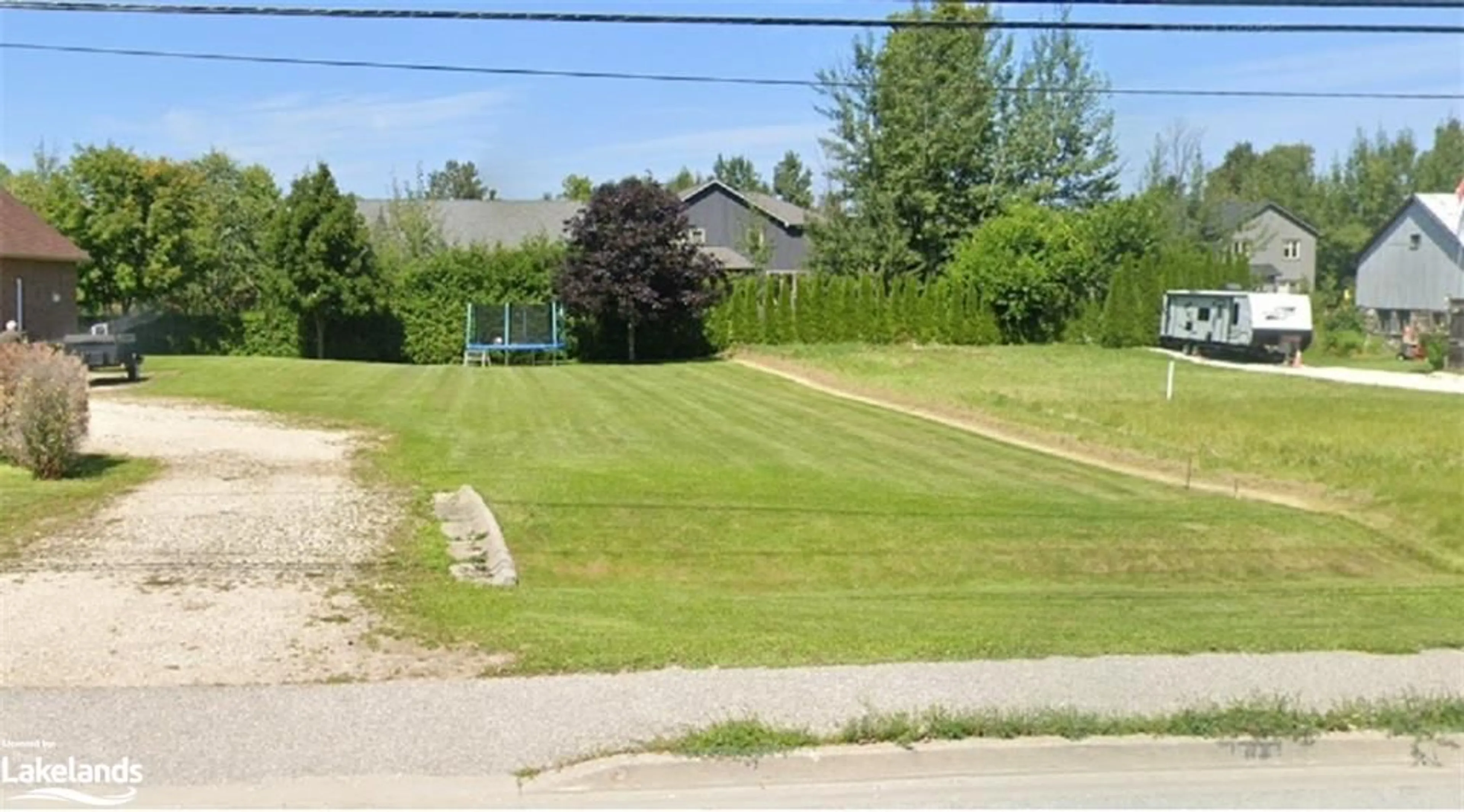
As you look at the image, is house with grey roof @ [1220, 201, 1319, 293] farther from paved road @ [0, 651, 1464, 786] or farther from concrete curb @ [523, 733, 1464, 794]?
concrete curb @ [523, 733, 1464, 794]

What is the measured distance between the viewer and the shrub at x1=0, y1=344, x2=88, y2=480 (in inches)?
498

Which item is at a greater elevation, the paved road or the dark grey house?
the dark grey house

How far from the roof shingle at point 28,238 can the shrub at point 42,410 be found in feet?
63.9

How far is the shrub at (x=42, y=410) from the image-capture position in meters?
12.6

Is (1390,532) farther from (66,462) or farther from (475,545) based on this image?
(66,462)

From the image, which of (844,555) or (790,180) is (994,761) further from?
(790,180)

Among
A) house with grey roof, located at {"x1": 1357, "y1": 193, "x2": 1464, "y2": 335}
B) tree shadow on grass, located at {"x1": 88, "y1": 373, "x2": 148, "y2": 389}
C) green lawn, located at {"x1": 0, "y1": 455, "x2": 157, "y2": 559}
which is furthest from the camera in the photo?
house with grey roof, located at {"x1": 1357, "y1": 193, "x2": 1464, "y2": 335}

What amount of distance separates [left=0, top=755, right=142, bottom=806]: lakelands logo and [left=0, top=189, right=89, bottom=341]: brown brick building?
26974 mm

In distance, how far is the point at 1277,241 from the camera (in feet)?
271

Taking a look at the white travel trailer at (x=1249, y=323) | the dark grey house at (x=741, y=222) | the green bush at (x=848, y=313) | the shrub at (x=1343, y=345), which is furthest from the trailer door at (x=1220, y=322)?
the dark grey house at (x=741, y=222)

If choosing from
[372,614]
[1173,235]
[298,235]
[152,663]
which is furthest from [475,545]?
[1173,235]

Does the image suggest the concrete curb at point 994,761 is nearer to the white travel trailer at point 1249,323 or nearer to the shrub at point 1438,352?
the white travel trailer at point 1249,323

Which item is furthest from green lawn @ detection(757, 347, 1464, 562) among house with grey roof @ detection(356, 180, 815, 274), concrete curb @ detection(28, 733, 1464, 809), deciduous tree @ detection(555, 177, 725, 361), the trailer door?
house with grey roof @ detection(356, 180, 815, 274)

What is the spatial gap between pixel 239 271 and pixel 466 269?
11.0 meters
